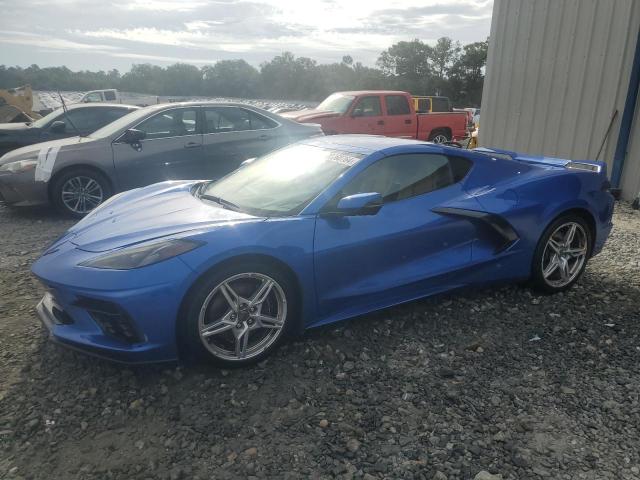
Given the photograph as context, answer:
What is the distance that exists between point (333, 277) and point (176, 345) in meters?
1.00

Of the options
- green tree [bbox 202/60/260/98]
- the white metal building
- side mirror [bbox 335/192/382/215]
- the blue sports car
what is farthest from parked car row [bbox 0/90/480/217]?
green tree [bbox 202/60/260/98]

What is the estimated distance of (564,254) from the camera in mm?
4047

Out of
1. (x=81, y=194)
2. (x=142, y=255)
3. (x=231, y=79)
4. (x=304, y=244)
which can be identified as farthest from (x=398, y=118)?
(x=231, y=79)

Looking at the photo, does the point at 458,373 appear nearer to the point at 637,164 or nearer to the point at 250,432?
the point at 250,432

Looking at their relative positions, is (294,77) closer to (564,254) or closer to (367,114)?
(367,114)

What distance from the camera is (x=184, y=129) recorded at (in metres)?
6.84

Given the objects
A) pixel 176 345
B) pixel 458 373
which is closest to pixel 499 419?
pixel 458 373

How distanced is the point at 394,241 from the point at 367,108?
899 cm

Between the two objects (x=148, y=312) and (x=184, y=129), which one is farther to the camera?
(x=184, y=129)

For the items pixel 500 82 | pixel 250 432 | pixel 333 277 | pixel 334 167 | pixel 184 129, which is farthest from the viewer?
pixel 500 82

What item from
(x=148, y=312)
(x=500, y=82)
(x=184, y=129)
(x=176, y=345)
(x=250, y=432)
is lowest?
(x=250, y=432)

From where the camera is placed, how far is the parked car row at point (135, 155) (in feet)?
20.4

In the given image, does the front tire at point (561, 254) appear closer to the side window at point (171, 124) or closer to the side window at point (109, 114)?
the side window at point (171, 124)

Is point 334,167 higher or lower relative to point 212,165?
higher
